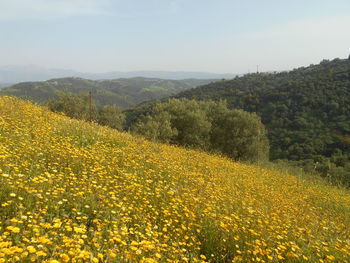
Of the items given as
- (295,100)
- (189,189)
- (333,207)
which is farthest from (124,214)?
(295,100)

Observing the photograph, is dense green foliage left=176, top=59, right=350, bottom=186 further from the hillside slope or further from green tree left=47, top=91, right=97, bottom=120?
green tree left=47, top=91, right=97, bottom=120

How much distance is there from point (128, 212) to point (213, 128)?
26587mm

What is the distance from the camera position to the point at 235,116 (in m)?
30.5

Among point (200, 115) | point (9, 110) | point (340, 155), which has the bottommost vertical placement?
point (340, 155)

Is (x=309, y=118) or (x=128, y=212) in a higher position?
(x=128, y=212)

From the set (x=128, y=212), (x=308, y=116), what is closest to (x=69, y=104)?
(x=308, y=116)

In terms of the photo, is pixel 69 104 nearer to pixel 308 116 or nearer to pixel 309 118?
pixel 309 118

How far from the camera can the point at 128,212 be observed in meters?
4.62

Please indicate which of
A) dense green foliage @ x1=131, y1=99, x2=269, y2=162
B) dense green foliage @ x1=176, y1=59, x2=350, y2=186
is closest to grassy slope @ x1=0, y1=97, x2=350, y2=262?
dense green foliage @ x1=131, y1=99, x2=269, y2=162

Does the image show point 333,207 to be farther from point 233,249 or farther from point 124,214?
point 124,214

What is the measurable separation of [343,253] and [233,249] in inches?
82.3

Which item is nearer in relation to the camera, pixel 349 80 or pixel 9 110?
pixel 9 110

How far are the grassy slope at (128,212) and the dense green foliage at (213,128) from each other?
1730cm

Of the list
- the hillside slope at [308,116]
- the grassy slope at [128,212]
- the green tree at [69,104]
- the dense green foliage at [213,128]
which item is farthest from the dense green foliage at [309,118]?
the grassy slope at [128,212]
